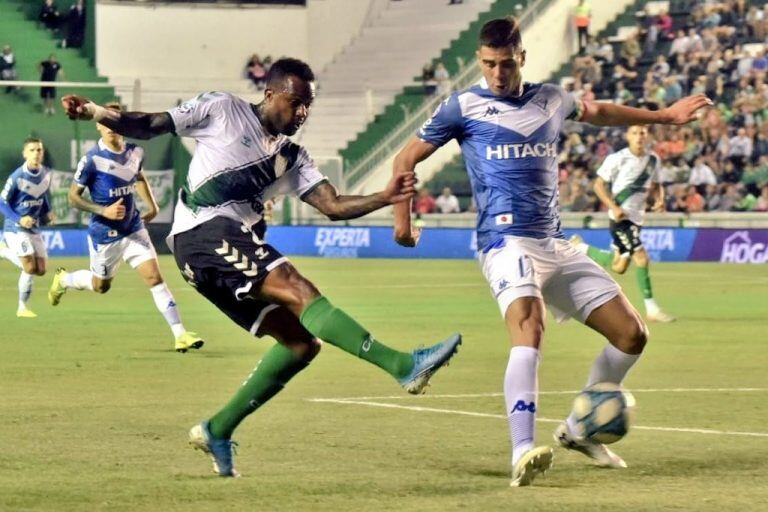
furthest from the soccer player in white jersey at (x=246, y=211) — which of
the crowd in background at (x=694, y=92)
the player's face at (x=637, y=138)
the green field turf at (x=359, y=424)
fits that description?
the crowd in background at (x=694, y=92)

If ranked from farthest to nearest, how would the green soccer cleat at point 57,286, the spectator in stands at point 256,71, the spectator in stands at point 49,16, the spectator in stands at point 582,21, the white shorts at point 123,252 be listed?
the spectator in stands at point 256,71
the spectator in stands at point 49,16
the spectator in stands at point 582,21
the green soccer cleat at point 57,286
the white shorts at point 123,252

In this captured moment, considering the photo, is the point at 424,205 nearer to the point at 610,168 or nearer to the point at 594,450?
the point at 610,168

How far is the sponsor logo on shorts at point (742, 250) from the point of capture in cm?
3619

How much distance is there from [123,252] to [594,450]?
9925 mm

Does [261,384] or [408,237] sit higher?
[408,237]

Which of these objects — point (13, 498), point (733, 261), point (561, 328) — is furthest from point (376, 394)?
point (733, 261)

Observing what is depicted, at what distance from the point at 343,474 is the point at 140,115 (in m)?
2.20

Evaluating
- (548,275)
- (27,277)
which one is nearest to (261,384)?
(548,275)

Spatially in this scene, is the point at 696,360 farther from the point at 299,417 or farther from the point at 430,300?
the point at 430,300

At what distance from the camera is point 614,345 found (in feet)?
31.8

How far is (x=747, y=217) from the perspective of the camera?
37.0 metres

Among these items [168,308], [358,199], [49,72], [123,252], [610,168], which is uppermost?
[358,199]

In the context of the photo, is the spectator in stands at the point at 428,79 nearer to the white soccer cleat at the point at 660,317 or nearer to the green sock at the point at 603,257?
the green sock at the point at 603,257

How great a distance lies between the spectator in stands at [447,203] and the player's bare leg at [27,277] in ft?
70.1
